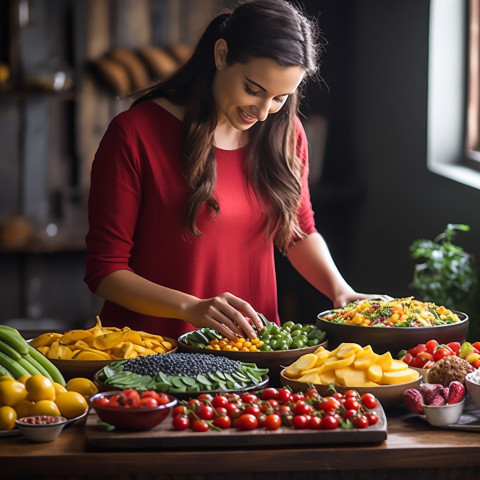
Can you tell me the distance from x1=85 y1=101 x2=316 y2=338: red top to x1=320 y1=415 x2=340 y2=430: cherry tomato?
99cm

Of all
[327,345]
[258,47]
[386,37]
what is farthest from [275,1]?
[386,37]

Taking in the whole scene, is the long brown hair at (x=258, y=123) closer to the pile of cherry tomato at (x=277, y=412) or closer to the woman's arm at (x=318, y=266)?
the woman's arm at (x=318, y=266)

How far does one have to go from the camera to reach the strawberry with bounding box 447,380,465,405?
1753 millimetres

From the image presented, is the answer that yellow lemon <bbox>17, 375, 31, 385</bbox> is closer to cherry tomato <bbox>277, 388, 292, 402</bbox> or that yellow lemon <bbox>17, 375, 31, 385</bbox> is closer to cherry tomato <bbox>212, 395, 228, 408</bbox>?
cherry tomato <bbox>212, 395, 228, 408</bbox>

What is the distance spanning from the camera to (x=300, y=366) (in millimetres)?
1893

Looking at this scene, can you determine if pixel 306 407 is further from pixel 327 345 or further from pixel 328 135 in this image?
pixel 328 135

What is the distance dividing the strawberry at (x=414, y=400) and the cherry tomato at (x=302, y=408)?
0.23 m

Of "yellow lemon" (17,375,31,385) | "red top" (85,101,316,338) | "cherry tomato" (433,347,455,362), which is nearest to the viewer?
"yellow lemon" (17,375,31,385)

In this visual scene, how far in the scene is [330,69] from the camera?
17.6 feet

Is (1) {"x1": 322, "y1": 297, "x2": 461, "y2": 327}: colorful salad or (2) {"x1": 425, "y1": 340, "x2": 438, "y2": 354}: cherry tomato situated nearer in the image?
(2) {"x1": 425, "y1": 340, "x2": 438, "y2": 354}: cherry tomato

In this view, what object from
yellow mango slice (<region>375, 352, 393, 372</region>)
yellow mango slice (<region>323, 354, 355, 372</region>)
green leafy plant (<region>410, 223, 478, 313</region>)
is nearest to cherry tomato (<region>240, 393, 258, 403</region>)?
yellow mango slice (<region>323, 354, 355, 372</region>)

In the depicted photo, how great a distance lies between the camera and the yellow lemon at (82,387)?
1.87 m

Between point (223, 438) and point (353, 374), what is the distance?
382 mm

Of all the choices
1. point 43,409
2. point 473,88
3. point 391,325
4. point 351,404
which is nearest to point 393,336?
point 391,325
